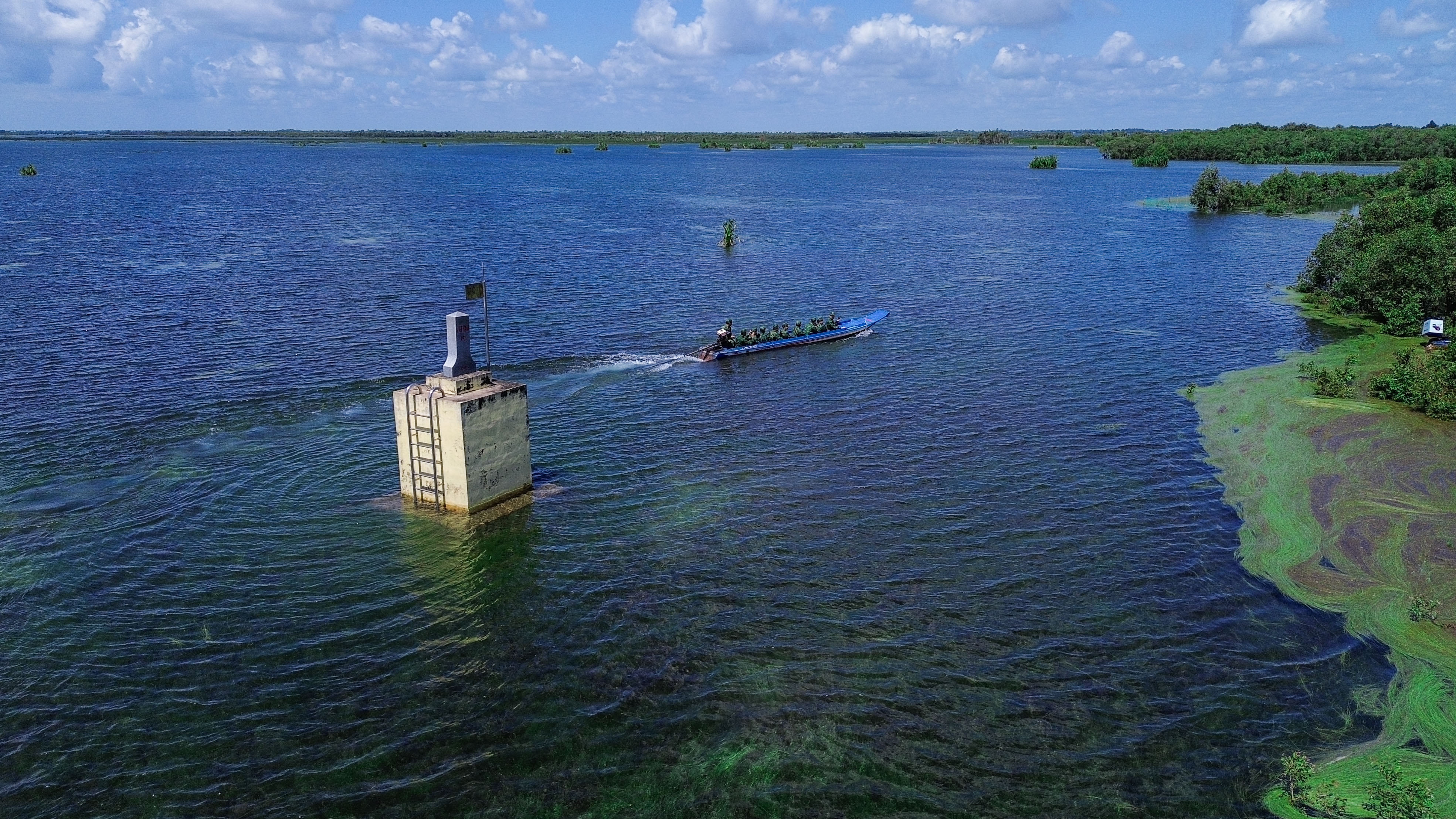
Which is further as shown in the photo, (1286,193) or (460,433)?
(1286,193)

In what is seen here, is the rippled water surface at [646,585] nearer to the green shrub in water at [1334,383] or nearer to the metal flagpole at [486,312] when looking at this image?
the metal flagpole at [486,312]

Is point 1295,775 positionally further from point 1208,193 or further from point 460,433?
point 1208,193

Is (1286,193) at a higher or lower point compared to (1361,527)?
higher

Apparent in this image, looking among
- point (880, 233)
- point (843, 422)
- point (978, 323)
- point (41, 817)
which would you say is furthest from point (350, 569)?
point (880, 233)

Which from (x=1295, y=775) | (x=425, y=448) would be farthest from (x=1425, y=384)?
(x=425, y=448)

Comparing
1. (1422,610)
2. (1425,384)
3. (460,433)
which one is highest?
(460,433)

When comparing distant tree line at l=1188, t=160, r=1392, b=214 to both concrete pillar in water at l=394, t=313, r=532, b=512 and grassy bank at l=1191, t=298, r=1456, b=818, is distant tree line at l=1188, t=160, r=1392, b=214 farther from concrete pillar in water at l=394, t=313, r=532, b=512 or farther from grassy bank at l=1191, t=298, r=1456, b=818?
concrete pillar in water at l=394, t=313, r=532, b=512
